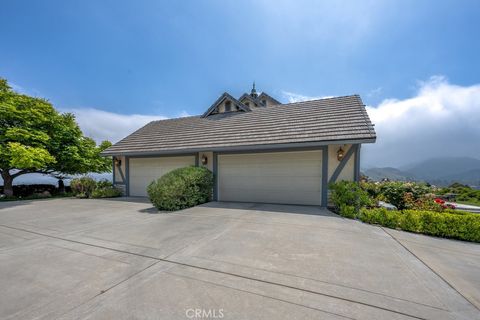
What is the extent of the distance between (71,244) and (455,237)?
8818mm

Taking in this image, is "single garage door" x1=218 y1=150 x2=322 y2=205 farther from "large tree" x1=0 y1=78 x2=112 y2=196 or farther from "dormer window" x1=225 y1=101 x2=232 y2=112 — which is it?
"large tree" x1=0 y1=78 x2=112 y2=196

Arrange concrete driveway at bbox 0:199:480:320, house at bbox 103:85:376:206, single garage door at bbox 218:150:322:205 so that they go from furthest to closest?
single garage door at bbox 218:150:322:205
house at bbox 103:85:376:206
concrete driveway at bbox 0:199:480:320

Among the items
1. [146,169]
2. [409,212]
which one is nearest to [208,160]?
[146,169]

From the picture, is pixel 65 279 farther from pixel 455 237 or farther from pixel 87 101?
pixel 87 101

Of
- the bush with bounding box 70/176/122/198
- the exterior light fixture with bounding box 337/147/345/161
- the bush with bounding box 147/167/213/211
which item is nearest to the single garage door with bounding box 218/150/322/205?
the exterior light fixture with bounding box 337/147/345/161

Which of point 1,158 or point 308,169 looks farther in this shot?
point 1,158

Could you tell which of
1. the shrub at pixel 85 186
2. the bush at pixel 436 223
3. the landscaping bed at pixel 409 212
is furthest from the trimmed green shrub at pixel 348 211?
the shrub at pixel 85 186

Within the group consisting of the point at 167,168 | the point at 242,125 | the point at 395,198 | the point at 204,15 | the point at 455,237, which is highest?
the point at 204,15

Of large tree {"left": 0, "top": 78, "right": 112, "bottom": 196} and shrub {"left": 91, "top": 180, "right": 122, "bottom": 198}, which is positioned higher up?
large tree {"left": 0, "top": 78, "right": 112, "bottom": 196}

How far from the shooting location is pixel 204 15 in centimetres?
828

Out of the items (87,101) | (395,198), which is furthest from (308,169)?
(87,101)

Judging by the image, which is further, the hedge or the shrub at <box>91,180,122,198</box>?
the shrub at <box>91,180,122,198</box>

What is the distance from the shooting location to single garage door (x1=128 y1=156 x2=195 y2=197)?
10320mm

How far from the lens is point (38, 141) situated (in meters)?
11.6
